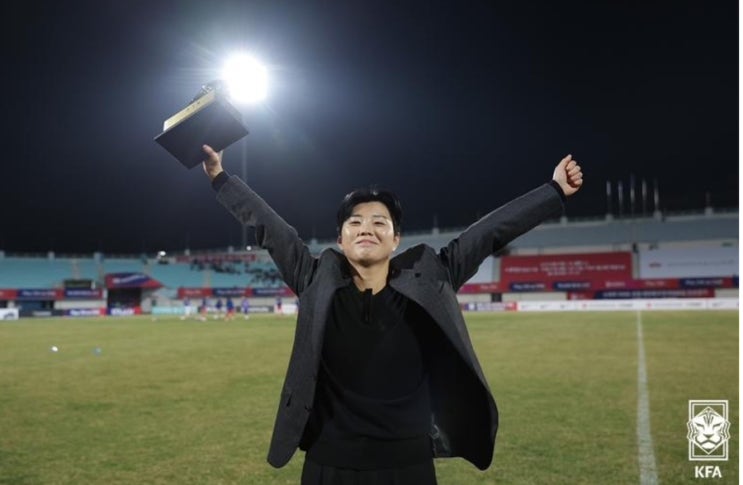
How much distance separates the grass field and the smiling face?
3.54 m

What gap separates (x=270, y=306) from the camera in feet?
198

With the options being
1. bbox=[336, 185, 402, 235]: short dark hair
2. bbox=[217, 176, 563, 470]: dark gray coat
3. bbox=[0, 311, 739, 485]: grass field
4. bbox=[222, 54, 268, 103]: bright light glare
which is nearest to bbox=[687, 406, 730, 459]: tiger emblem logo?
bbox=[0, 311, 739, 485]: grass field

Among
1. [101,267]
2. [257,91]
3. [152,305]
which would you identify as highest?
[257,91]

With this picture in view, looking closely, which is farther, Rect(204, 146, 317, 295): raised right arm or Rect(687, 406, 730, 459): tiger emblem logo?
Rect(687, 406, 730, 459): tiger emblem logo

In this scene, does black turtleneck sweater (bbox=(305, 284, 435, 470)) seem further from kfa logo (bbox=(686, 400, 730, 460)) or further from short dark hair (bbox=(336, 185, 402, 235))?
kfa logo (bbox=(686, 400, 730, 460))

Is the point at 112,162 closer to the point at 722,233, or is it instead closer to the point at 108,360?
the point at 108,360

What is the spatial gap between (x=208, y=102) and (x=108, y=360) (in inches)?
573

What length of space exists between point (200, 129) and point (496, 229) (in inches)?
56.5

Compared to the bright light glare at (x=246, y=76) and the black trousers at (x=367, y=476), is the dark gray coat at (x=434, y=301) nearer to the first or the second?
the black trousers at (x=367, y=476)

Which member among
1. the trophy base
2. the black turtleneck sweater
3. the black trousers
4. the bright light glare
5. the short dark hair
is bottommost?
the black trousers

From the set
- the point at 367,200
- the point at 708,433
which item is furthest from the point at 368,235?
the point at 708,433

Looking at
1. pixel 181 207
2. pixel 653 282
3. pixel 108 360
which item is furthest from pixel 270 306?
pixel 108 360

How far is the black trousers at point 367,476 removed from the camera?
229cm

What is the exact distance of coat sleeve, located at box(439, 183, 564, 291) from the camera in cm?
257
